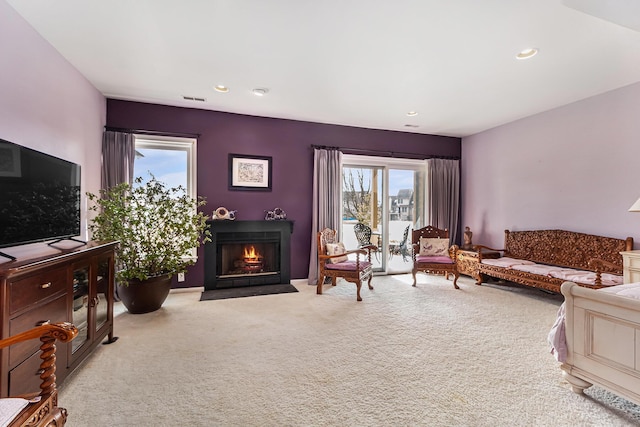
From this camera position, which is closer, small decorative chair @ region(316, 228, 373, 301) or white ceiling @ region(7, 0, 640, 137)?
white ceiling @ region(7, 0, 640, 137)

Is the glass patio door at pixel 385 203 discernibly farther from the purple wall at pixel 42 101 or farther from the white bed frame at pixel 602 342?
the purple wall at pixel 42 101

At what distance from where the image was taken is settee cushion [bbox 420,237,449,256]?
486 cm

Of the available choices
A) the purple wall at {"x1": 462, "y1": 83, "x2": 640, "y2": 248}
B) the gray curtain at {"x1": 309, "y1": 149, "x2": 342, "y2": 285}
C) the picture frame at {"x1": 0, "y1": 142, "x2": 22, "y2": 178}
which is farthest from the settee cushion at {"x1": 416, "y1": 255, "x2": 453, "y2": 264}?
the picture frame at {"x1": 0, "y1": 142, "x2": 22, "y2": 178}

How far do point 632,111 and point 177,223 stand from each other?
551cm

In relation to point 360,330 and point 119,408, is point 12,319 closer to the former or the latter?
point 119,408

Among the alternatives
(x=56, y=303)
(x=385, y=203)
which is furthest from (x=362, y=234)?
(x=56, y=303)

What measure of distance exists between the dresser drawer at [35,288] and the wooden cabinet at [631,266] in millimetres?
5149

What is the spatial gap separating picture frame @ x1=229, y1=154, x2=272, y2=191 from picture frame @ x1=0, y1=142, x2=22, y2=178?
2.64 metres

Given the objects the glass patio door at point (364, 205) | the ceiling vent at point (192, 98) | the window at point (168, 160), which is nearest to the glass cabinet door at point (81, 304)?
the window at point (168, 160)

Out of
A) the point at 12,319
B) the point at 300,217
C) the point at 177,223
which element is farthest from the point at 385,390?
the point at 300,217

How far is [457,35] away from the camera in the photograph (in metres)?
2.42

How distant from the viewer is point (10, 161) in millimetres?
1715

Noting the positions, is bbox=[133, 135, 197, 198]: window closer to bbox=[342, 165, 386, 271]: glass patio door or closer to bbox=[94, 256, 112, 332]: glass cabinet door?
bbox=[94, 256, 112, 332]: glass cabinet door

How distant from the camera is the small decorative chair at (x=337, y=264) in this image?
3.94m
